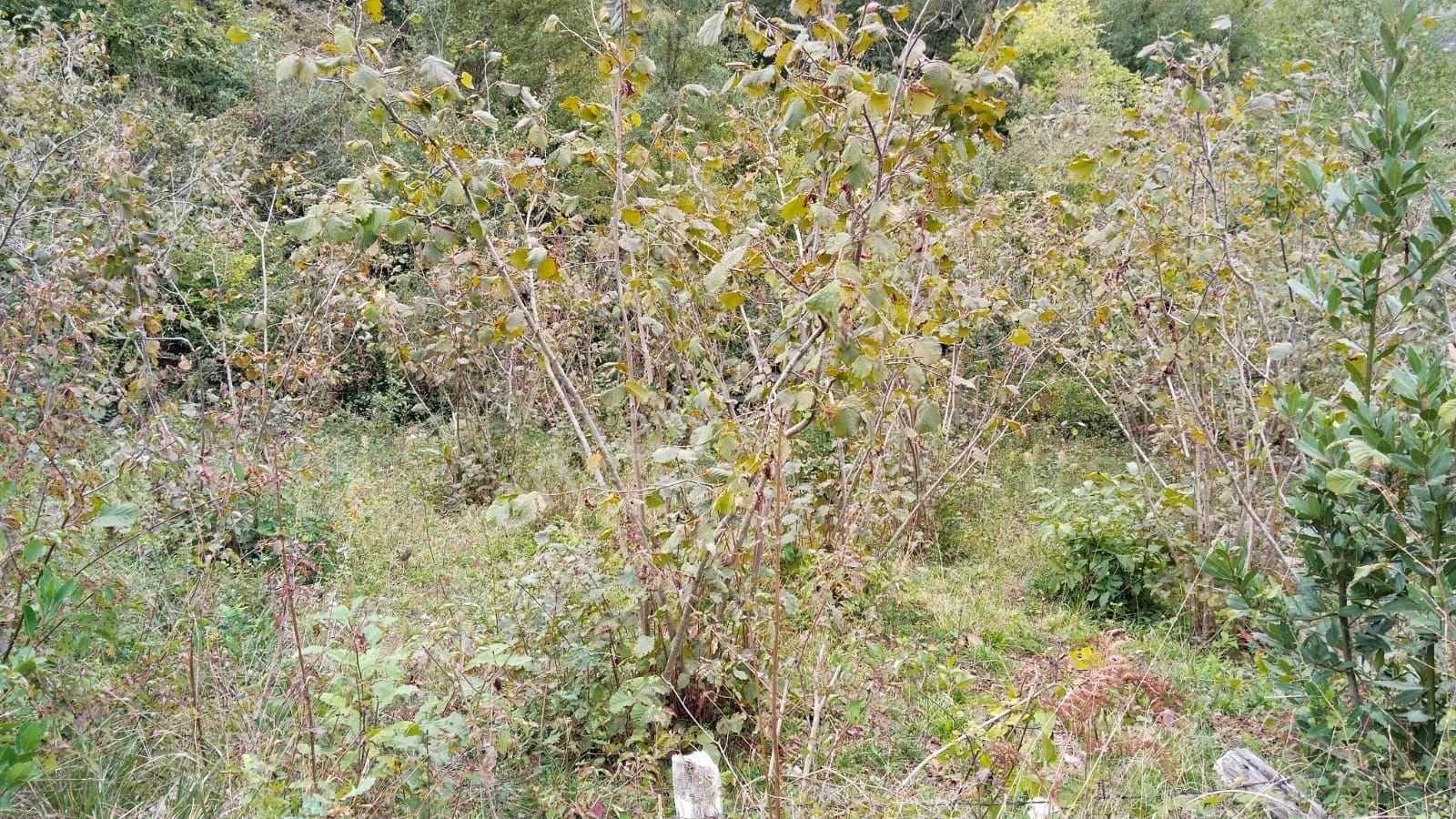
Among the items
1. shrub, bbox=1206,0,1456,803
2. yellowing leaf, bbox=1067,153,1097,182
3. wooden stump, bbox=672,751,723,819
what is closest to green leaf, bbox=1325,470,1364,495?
shrub, bbox=1206,0,1456,803

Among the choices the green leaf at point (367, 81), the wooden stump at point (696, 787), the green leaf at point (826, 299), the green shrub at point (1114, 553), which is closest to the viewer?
the green leaf at point (826, 299)

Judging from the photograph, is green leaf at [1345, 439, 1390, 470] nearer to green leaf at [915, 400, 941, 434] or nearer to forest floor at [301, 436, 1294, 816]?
forest floor at [301, 436, 1294, 816]

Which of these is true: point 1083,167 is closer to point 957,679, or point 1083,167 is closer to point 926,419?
point 926,419

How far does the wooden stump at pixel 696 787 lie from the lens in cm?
222

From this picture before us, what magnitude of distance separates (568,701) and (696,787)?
56cm

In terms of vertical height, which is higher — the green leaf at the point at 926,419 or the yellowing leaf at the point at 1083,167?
the yellowing leaf at the point at 1083,167

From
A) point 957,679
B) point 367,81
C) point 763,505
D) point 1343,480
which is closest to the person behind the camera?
point 367,81

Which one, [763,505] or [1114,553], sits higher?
[763,505]

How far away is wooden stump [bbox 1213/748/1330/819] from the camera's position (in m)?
2.14

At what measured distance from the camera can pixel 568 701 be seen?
265cm

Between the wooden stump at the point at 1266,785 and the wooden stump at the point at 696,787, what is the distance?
1.29 meters

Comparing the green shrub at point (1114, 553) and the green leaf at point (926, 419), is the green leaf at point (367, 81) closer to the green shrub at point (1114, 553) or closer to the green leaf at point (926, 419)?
the green leaf at point (926, 419)

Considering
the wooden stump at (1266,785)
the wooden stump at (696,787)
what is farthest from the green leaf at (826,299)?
the wooden stump at (1266,785)

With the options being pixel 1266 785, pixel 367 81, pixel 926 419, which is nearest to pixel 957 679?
pixel 1266 785
